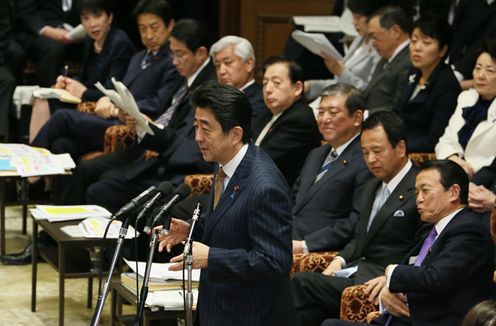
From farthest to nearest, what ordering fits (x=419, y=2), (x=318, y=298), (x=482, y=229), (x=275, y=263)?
(x=419, y=2), (x=318, y=298), (x=482, y=229), (x=275, y=263)

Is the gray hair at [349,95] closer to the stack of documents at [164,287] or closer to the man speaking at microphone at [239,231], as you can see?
the stack of documents at [164,287]

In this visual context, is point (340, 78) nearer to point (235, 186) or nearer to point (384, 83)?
point (384, 83)

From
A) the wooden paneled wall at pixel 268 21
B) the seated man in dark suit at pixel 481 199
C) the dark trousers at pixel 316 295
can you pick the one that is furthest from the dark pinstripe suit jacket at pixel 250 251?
the wooden paneled wall at pixel 268 21

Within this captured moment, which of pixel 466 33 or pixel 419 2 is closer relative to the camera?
pixel 466 33

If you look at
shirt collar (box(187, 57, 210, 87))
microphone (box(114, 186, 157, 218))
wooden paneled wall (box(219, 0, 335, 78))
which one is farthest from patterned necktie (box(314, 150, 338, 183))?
wooden paneled wall (box(219, 0, 335, 78))

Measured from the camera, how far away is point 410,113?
6305mm

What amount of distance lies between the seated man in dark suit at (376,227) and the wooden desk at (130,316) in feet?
2.13

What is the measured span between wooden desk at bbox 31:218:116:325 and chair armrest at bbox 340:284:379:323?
4.17ft

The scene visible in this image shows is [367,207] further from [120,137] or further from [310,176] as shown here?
[120,137]

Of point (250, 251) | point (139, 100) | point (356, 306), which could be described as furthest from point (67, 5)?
point (250, 251)

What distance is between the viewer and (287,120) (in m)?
6.14

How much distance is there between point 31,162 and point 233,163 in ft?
9.46

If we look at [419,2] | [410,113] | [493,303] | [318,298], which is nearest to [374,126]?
[318,298]

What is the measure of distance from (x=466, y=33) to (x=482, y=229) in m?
2.96
